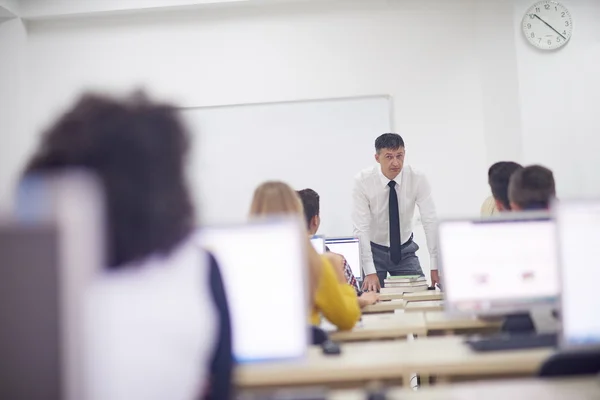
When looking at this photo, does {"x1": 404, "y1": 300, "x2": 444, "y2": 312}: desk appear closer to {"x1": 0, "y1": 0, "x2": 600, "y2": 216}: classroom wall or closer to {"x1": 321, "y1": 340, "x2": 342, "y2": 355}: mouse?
{"x1": 321, "y1": 340, "x2": 342, "y2": 355}: mouse

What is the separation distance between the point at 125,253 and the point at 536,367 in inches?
45.7

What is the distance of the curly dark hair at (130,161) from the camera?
94 centimetres

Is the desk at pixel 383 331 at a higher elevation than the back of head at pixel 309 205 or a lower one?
lower

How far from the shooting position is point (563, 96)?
16.4ft

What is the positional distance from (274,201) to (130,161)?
1076 millimetres

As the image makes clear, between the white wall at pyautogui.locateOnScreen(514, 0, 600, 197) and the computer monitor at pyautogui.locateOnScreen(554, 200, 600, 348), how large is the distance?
3.69 m

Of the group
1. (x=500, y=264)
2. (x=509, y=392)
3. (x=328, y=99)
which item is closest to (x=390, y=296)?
(x=500, y=264)

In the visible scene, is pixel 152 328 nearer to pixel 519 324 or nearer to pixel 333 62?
pixel 519 324

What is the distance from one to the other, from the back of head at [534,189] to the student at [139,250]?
1.51m

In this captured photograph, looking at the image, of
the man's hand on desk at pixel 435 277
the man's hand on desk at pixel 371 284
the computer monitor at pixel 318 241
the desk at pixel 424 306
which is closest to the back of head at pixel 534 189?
the desk at pixel 424 306

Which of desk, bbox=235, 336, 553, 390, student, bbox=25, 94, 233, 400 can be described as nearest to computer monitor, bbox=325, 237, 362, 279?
desk, bbox=235, 336, 553, 390

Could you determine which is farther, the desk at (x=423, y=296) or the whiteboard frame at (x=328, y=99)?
the whiteboard frame at (x=328, y=99)

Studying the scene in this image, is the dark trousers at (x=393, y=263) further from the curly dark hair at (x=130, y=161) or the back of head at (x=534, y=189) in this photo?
the curly dark hair at (x=130, y=161)

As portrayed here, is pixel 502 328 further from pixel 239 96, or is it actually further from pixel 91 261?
pixel 239 96
